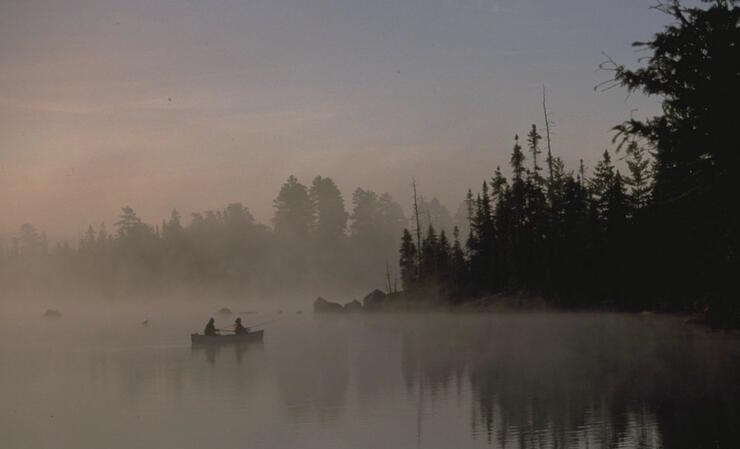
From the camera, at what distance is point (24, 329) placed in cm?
9112

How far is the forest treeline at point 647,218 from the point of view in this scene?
18234 millimetres

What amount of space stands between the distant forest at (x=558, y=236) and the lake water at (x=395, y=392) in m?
4.01

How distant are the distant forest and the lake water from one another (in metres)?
4.01

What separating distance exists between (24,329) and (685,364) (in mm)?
80278

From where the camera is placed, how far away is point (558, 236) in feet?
288

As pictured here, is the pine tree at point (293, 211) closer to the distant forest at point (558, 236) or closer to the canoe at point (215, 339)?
the distant forest at point (558, 236)

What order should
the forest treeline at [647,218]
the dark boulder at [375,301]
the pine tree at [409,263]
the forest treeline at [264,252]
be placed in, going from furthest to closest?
the forest treeline at [264,252], the pine tree at [409,263], the dark boulder at [375,301], the forest treeline at [647,218]

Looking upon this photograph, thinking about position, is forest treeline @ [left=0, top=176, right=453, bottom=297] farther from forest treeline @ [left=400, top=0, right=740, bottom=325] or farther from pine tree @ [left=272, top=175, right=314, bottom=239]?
forest treeline @ [left=400, top=0, right=740, bottom=325]

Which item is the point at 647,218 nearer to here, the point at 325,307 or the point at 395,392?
the point at 395,392

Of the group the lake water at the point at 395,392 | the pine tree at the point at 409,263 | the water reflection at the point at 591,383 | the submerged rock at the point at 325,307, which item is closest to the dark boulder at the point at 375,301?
the pine tree at the point at 409,263

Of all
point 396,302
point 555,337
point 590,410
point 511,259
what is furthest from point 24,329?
point 590,410

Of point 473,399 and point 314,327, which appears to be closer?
point 473,399

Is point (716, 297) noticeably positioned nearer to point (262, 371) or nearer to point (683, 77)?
point (683, 77)

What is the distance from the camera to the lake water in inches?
917
